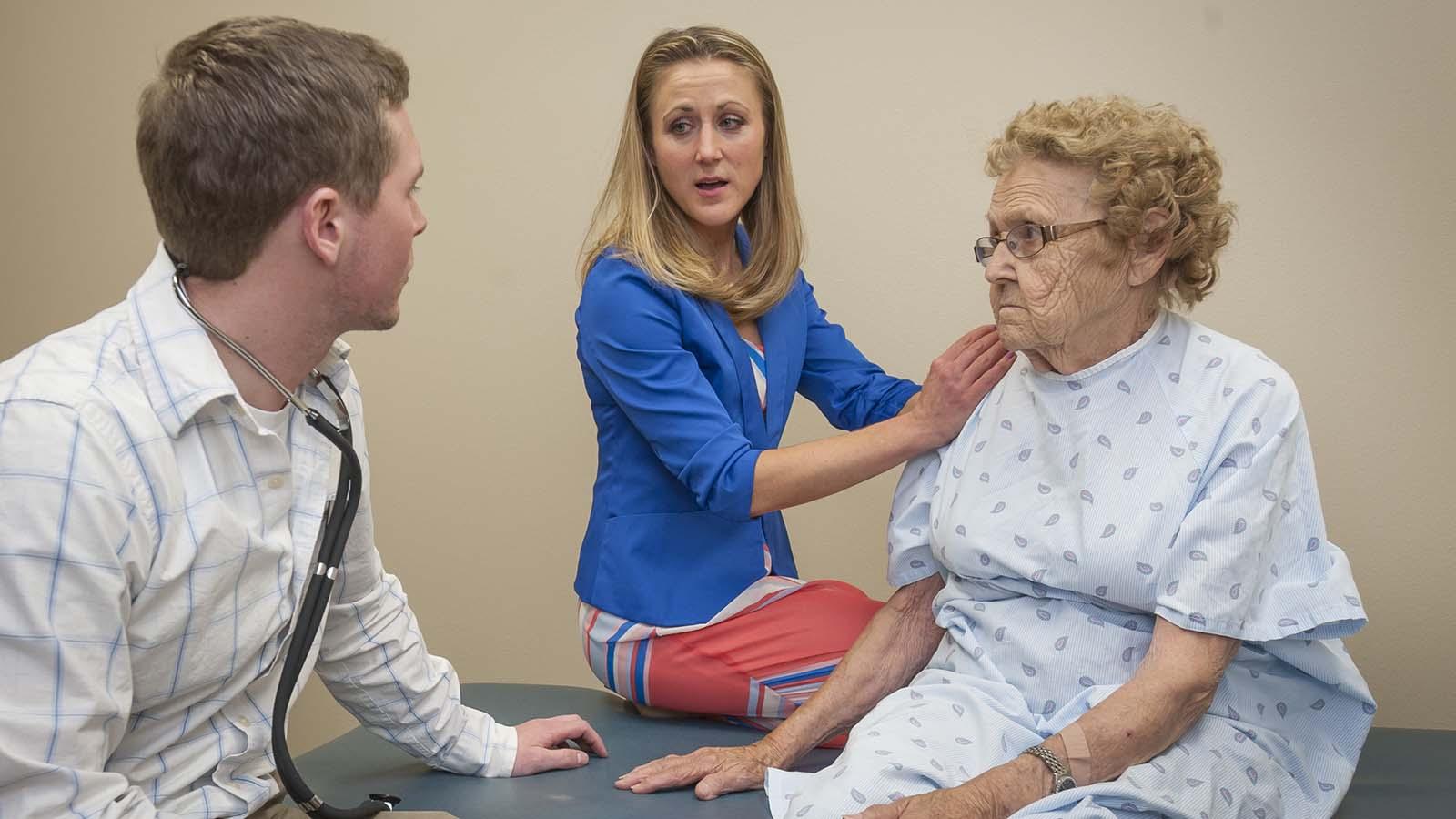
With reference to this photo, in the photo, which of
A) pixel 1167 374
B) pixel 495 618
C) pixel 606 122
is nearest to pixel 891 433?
pixel 1167 374

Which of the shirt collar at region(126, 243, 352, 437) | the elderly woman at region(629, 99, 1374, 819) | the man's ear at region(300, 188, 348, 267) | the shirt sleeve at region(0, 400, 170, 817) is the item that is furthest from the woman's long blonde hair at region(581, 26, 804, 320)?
the shirt sleeve at region(0, 400, 170, 817)

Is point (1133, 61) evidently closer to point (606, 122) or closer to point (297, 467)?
point (606, 122)

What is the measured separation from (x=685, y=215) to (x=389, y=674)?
39.4 inches

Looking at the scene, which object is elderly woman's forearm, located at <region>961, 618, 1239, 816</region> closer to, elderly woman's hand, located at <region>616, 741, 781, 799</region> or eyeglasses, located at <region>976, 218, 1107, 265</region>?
elderly woman's hand, located at <region>616, 741, 781, 799</region>

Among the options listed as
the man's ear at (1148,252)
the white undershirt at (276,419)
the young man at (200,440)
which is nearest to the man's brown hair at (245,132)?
the young man at (200,440)

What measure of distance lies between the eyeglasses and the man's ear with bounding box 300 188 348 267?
905 millimetres

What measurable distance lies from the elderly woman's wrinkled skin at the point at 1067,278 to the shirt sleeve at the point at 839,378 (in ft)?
2.21

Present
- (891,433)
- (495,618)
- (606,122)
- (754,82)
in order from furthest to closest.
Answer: (495,618) → (606,122) → (754,82) → (891,433)

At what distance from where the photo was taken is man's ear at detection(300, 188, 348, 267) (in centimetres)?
148

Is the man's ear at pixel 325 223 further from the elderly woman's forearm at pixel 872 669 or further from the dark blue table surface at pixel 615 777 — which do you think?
the elderly woman's forearm at pixel 872 669

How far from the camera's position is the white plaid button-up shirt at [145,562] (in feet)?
4.19

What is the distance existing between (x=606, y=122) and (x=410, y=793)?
172 cm

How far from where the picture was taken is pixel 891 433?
6.94ft

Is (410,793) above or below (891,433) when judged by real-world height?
below
